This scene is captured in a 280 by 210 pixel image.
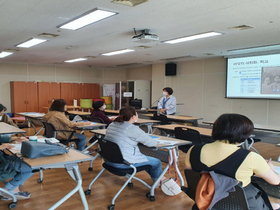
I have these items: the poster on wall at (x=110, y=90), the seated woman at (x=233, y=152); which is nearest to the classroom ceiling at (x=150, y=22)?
the seated woman at (x=233, y=152)

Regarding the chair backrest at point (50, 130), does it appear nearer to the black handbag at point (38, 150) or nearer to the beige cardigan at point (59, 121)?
the beige cardigan at point (59, 121)

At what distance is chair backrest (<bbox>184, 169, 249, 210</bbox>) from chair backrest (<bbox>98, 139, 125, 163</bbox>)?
114cm

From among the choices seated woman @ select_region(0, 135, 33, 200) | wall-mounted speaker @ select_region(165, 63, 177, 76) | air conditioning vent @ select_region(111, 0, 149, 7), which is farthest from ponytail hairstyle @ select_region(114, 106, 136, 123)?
wall-mounted speaker @ select_region(165, 63, 177, 76)

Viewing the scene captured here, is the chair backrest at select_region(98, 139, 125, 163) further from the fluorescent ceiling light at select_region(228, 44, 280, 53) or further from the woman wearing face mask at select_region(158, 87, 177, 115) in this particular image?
the fluorescent ceiling light at select_region(228, 44, 280, 53)

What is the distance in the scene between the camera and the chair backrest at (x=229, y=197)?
1.59 metres

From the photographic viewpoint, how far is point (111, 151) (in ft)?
9.42

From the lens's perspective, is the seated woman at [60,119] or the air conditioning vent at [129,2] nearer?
the air conditioning vent at [129,2]

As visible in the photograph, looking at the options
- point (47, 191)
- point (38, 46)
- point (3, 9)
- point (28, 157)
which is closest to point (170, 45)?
point (38, 46)

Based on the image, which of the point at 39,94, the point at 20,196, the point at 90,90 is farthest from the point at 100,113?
the point at 90,90

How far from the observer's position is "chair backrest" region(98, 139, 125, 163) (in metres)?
2.80

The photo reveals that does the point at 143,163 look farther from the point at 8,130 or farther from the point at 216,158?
the point at 8,130

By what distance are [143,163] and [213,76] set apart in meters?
6.60

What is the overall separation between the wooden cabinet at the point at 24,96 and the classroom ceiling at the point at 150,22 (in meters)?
3.81

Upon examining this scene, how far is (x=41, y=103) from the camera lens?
10.9 metres
